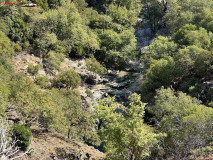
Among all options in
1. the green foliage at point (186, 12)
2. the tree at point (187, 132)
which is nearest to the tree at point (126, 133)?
the tree at point (187, 132)

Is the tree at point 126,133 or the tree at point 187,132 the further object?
the tree at point 187,132

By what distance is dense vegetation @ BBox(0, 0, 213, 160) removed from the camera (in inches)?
686

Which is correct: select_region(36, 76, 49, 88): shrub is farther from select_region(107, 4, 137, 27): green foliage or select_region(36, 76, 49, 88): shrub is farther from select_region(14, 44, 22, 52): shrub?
select_region(107, 4, 137, 27): green foliage

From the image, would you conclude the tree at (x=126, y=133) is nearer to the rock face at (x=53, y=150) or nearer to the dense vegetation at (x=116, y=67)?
the dense vegetation at (x=116, y=67)

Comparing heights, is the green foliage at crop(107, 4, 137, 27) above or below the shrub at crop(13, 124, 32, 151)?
above

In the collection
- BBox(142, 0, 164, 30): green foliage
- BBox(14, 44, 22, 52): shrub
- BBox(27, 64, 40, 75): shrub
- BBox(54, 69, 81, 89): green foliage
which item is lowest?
BBox(54, 69, 81, 89): green foliage

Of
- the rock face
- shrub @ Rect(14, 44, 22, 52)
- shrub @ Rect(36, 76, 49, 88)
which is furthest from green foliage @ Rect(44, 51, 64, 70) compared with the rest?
the rock face

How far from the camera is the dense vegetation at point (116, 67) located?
57.2 ft

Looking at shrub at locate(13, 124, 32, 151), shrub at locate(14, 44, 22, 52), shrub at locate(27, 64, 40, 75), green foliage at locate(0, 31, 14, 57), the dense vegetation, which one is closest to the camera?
the dense vegetation

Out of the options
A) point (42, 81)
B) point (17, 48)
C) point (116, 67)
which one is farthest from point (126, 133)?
point (116, 67)

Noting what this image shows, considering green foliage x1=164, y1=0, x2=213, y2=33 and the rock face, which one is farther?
green foliage x1=164, y1=0, x2=213, y2=33

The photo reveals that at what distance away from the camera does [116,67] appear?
6047 cm

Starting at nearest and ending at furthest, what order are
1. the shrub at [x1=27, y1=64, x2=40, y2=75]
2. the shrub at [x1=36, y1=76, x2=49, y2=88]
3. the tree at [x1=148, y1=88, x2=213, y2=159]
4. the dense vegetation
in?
the dense vegetation, the tree at [x1=148, y1=88, x2=213, y2=159], the shrub at [x1=36, y1=76, x2=49, y2=88], the shrub at [x1=27, y1=64, x2=40, y2=75]

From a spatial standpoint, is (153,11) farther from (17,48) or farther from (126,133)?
(126,133)
